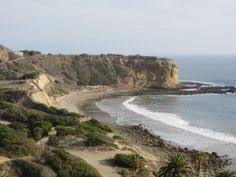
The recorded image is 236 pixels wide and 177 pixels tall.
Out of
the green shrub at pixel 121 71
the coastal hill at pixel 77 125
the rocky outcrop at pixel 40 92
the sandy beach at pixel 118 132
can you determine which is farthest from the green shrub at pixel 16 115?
the green shrub at pixel 121 71

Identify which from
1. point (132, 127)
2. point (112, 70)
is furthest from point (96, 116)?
point (112, 70)

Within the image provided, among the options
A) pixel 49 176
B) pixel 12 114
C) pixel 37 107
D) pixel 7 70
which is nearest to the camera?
pixel 49 176

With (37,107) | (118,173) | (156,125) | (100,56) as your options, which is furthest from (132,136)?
(100,56)

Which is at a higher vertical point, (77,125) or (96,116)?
(77,125)

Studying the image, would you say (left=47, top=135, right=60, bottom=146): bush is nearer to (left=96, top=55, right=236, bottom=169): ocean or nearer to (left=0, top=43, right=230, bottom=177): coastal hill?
(left=0, top=43, right=230, bottom=177): coastal hill

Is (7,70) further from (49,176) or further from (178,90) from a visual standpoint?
(49,176)

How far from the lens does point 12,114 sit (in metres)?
52.0

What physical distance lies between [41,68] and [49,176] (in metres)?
81.8

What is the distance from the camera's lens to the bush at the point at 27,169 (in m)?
28.3

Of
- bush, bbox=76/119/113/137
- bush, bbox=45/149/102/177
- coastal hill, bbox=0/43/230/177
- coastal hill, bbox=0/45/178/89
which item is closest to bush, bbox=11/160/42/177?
coastal hill, bbox=0/43/230/177

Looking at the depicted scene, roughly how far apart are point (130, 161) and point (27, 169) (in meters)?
9.08

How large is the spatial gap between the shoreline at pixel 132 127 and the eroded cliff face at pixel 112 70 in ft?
17.1

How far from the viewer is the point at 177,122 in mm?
67062

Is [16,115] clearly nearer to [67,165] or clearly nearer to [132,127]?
[132,127]
